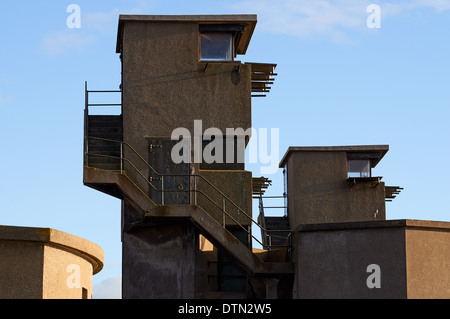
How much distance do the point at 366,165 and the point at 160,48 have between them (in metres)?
10.6

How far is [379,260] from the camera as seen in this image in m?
21.8

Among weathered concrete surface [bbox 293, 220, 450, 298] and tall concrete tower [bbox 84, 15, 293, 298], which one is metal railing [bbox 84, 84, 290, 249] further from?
weathered concrete surface [bbox 293, 220, 450, 298]

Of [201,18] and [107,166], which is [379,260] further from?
[201,18]

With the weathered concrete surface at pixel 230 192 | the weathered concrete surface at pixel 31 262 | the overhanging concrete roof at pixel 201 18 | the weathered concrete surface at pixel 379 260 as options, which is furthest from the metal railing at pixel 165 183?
the weathered concrete surface at pixel 31 262

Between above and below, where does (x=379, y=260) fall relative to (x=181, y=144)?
below

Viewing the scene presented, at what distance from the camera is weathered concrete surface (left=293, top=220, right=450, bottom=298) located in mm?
21453

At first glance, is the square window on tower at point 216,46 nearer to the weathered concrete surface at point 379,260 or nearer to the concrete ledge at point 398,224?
the weathered concrete surface at point 379,260

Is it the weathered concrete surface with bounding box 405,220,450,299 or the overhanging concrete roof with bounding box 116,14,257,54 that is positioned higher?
the overhanging concrete roof with bounding box 116,14,257,54

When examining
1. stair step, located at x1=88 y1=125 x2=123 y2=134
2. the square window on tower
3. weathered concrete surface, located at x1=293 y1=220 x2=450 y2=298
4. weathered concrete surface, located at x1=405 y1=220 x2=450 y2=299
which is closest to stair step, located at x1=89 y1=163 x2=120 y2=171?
stair step, located at x1=88 y1=125 x2=123 y2=134

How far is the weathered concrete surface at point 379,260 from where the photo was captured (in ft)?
70.4

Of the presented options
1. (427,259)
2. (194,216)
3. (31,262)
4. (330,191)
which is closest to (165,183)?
(194,216)

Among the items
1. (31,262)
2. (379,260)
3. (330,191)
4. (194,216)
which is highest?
(330,191)
